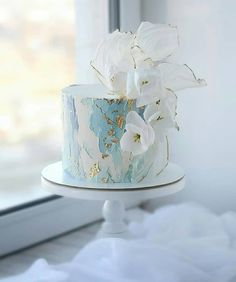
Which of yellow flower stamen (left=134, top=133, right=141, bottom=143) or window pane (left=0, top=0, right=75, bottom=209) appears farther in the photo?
window pane (left=0, top=0, right=75, bottom=209)

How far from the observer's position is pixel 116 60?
968 millimetres

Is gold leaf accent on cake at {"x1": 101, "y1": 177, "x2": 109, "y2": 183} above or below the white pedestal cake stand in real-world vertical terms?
above

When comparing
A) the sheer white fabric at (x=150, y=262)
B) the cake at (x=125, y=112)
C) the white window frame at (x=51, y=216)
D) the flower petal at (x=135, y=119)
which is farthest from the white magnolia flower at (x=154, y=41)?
the white window frame at (x=51, y=216)

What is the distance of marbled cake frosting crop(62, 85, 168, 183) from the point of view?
37.4 inches

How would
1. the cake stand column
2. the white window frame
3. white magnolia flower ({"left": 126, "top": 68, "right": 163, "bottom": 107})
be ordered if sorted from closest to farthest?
white magnolia flower ({"left": 126, "top": 68, "right": 163, "bottom": 107}), the cake stand column, the white window frame

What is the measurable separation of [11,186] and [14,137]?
0.10m

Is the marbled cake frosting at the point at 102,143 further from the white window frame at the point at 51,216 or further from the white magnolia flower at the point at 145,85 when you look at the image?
the white window frame at the point at 51,216

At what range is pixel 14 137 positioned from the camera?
1255mm

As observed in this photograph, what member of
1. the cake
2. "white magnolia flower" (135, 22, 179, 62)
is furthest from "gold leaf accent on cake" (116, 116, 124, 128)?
"white magnolia flower" (135, 22, 179, 62)

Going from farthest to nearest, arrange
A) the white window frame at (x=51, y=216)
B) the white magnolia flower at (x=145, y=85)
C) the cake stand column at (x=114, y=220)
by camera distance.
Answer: the white window frame at (x=51, y=216) < the cake stand column at (x=114, y=220) < the white magnolia flower at (x=145, y=85)

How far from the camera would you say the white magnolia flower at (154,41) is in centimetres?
96

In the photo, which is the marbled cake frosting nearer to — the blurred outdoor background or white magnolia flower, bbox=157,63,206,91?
white magnolia flower, bbox=157,63,206,91

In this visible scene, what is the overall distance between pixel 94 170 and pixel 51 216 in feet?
1.19

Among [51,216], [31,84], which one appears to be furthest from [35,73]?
[51,216]
